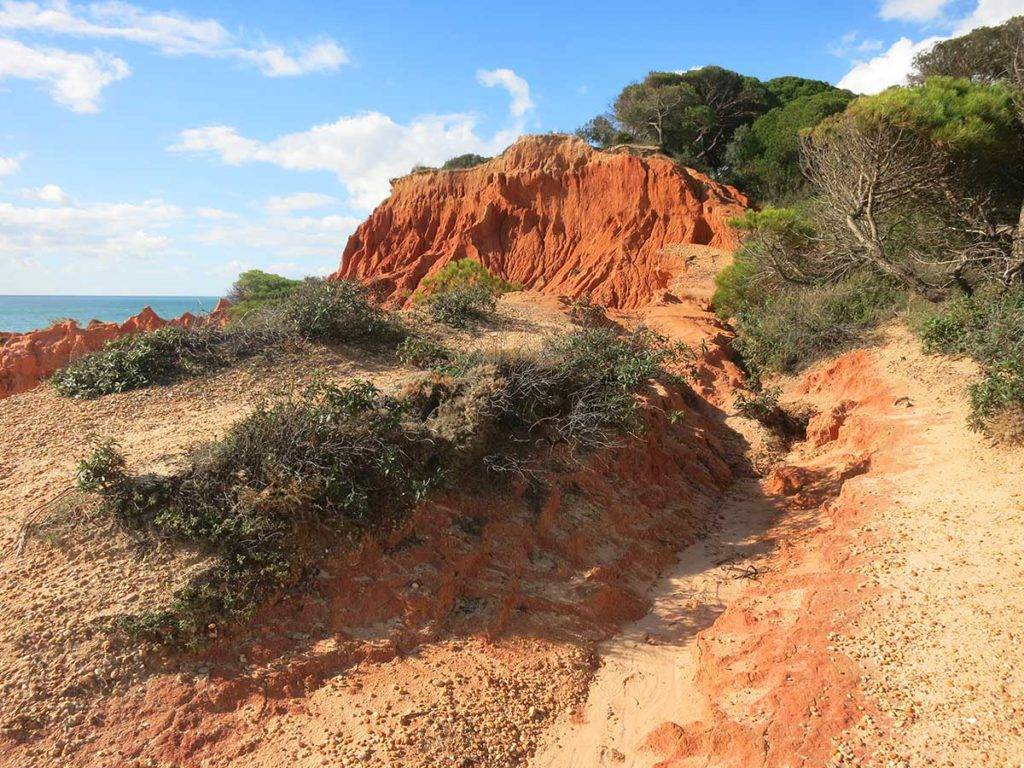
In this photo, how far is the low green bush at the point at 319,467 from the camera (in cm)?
491

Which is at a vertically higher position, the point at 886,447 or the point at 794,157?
the point at 794,157

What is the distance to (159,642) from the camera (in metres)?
4.46

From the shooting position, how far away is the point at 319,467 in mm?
5270

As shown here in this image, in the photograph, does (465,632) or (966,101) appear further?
(966,101)

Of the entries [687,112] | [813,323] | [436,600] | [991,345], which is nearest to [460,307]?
[813,323]

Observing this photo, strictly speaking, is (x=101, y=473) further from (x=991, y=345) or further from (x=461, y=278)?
(x=461, y=278)

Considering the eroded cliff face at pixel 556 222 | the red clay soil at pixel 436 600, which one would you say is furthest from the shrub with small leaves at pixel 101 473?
the eroded cliff face at pixel 556 222

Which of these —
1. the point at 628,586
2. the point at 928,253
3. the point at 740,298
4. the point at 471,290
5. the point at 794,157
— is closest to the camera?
the point at 628,586

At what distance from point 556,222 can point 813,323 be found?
14.2 metres

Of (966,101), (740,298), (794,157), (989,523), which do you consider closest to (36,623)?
(989,523)

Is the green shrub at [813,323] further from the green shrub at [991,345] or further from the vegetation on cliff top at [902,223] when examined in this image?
the green shrub at [991,345]

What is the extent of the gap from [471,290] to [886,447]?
6.86 metres

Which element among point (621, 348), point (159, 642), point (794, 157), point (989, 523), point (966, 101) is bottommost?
point (159, 642)

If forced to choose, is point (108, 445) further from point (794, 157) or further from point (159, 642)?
point (794, 157)
